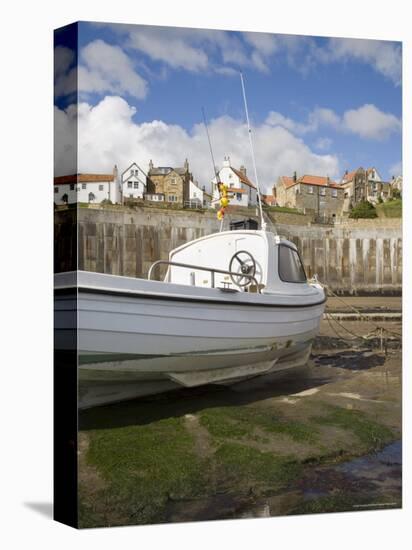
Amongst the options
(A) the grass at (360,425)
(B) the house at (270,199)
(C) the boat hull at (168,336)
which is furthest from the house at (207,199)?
(A) the grass at (360,425)

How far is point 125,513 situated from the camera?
22.0ft

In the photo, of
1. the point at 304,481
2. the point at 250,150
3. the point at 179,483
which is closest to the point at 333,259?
the point at 250,150

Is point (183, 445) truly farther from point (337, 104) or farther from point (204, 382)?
point (337, 104)

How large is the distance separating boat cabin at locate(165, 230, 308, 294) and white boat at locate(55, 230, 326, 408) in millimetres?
11

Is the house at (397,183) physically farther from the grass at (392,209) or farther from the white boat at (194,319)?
the white boat at (194,319)

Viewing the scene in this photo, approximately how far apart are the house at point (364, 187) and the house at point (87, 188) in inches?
95.1

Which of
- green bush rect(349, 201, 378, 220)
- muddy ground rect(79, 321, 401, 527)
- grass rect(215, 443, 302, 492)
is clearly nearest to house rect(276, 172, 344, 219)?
green bush rect(349, 201, 378, 220)

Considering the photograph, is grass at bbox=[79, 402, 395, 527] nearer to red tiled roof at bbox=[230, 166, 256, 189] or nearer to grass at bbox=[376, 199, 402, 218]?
grass at bbox=[376, 199, 402, 218]

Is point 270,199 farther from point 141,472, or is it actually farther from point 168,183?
point 141,472

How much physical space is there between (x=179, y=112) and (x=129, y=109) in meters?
0.52

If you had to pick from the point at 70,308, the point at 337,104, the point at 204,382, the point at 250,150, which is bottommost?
the point at 204,382

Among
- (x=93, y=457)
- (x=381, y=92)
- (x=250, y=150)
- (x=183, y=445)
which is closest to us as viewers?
(x=93, y=457)

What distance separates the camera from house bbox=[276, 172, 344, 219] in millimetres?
7723

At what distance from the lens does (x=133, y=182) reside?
700cm
